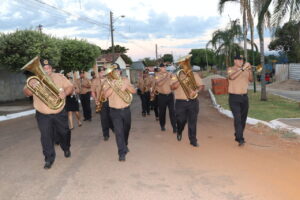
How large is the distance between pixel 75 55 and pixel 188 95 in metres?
22.3

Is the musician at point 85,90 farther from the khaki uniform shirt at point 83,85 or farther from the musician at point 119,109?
the musician at point 119,109

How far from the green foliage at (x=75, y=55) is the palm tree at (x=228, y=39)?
1274cm

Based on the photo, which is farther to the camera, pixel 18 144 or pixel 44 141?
pixel 18 144

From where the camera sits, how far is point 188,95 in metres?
6.87

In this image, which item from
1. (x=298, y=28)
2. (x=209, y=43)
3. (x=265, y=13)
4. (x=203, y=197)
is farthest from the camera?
(x=209, y=43)

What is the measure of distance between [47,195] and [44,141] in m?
1.45

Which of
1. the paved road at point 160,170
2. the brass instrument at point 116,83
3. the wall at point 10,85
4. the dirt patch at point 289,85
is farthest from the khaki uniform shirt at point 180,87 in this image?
the wall at point 10,85

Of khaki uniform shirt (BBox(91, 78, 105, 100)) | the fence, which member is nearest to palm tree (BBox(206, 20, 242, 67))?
the fence

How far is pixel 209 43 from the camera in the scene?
140ft

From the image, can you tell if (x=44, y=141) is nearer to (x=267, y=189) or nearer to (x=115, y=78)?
(x=115, y=78)

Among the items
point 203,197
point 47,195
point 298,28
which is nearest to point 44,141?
point 47,195

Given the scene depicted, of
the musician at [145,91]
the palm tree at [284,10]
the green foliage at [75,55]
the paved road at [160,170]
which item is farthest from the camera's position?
the green foliage at [75,55]

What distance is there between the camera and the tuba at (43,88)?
515 cm

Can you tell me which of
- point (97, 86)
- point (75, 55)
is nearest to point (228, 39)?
point (75, 55)
